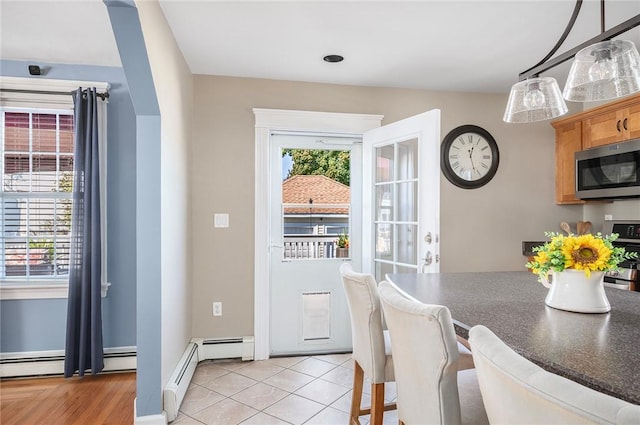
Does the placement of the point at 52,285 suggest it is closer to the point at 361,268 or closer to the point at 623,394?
the point at 361,268

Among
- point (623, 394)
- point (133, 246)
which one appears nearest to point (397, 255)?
point (133, 246)

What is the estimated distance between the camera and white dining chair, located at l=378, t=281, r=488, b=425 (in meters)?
1.08

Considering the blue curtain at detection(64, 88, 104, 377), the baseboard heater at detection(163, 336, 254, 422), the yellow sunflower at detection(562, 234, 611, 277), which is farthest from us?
the blue curtain at detection(64, 88, 104, 377)

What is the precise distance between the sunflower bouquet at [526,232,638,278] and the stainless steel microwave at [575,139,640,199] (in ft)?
6.36

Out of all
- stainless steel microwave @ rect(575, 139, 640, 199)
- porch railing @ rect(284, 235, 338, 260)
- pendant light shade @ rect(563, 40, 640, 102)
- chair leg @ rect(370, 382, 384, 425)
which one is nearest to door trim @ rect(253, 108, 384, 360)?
porch railing @ rect(284, 235, 338, 260)

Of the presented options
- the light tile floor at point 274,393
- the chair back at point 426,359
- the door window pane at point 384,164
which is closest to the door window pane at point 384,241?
the door window pane at point 384,164

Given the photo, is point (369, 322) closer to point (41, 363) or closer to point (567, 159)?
point (41, 363)

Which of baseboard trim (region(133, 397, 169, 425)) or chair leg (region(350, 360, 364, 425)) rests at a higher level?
chair leg (region(350, 360, 364, 425))

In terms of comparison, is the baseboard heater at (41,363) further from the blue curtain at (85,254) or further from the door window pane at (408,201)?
the door window pane at (408,201)

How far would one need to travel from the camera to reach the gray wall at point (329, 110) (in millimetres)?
3229

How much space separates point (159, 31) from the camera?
214 centimetres

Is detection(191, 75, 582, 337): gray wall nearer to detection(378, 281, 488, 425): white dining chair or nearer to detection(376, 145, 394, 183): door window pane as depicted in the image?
detection(376, 145, 394, 183): door window pane

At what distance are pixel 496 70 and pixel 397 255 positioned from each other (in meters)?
1.69

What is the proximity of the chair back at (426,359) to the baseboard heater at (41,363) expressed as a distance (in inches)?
103
